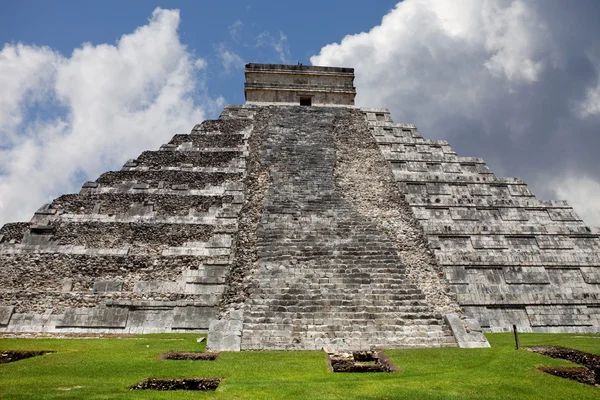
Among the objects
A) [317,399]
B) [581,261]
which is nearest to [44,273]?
[317,399]

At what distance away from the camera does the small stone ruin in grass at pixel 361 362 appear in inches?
292

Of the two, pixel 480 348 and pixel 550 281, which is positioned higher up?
pixel 550 281

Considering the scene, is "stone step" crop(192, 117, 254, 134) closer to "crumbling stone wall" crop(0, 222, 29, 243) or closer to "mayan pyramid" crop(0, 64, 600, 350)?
"mayan pyramid" crop(0, 64, 600, 350)

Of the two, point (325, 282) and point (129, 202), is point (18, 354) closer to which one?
point (325, 282)

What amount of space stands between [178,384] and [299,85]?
21046 millimetres

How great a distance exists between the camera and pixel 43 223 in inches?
564

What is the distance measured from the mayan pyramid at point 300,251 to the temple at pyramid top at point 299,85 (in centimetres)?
563

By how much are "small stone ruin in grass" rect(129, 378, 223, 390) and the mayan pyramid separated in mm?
3273

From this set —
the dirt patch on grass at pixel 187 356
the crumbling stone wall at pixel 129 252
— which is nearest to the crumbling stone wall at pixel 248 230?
the crumbling stone wall at pixel 129 252

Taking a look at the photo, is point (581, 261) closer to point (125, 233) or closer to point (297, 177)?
point (297, 177)

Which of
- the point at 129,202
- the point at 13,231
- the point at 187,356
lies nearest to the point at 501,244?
the point at 187,356

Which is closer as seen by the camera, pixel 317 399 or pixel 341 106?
pixel 317 399

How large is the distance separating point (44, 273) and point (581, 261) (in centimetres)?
1815

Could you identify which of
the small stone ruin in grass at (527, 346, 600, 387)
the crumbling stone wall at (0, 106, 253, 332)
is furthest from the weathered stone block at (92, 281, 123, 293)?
the small stone ruin in grass at (527, 346, 600, 387)
